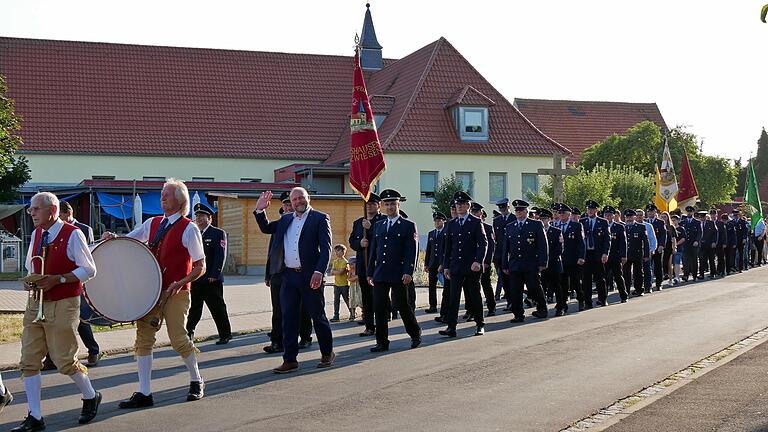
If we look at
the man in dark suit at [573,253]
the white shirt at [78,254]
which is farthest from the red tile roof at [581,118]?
the white shirt at [78,254]

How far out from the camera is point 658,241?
2583 centimetres

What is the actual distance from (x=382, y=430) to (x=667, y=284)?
68.3ft

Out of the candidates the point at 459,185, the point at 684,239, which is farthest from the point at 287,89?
the point at 684,239

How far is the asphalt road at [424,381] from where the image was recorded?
27.2 feet

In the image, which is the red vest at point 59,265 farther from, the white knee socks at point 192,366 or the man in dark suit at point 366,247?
the man in dark suit at point 366,247

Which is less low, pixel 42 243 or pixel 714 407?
pixel 42 243

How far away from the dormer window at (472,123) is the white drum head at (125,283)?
135ft

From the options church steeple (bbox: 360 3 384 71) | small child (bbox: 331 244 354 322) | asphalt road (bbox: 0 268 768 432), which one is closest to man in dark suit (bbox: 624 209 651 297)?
asphalt road (bbox: 0 268 768 432)

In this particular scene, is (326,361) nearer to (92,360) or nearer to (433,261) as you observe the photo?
(92,360)

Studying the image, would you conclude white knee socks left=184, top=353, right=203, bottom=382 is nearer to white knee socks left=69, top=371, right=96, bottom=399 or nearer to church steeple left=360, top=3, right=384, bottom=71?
white knee socks left=69, top=371, right=96, bottom=399

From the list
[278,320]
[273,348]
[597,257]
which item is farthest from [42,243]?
[597,257]

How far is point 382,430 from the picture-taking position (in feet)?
25.7

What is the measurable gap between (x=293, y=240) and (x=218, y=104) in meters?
43.2

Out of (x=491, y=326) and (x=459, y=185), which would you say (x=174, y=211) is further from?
(x=459, y=185)
